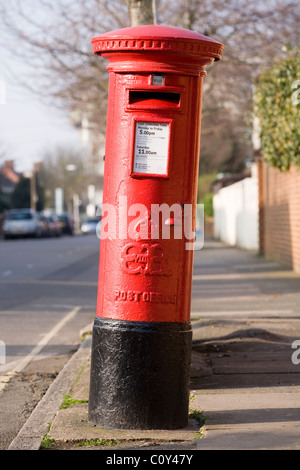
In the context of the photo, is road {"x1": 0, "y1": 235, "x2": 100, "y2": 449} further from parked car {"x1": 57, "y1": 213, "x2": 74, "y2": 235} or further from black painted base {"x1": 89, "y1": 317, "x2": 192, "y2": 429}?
parked car {"x1": 57, "y1": 213, "x2": 74, "y2": 235}

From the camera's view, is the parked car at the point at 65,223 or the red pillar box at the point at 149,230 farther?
the parked car at the point at 65,223

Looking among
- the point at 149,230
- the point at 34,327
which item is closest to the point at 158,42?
the point at 149,230

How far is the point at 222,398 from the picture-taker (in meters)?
6.32

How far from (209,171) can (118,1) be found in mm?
41371

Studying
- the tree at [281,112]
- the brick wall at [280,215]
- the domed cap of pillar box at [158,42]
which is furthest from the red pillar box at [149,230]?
the brick wall at [280,215]

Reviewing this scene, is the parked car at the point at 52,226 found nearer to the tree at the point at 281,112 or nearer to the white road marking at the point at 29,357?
the tree at the point at 281,112

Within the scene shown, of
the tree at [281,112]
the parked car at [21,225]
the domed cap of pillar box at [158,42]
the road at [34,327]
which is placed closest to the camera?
the domed cap of pillar box at [158,42]

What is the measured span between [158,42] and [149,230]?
46.5 inches

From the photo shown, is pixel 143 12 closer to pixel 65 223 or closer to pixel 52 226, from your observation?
pixel 52 226

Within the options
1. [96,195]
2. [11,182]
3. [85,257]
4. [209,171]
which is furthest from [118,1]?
[11,182]

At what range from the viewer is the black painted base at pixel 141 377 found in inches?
215

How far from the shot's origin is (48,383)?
25.1 feet

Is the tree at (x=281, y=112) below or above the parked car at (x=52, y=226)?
above

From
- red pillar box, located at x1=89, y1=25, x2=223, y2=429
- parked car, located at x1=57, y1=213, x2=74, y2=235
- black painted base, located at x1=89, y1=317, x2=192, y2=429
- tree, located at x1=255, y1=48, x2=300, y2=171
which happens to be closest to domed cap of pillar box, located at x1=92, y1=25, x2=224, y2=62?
red pillar box, located at x1=89, y1=25, x2=223, y2=429
